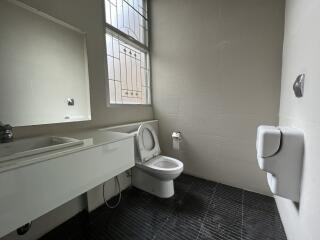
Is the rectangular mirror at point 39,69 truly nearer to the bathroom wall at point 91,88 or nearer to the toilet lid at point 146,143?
the bathroom wall at point 91,88

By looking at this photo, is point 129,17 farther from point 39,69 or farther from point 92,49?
point 39,69

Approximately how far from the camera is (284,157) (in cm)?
98

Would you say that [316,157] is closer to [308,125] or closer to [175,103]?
[308,125]

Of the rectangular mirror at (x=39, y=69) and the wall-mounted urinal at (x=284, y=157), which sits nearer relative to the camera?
the wall-mounted urinal at (x=284, y=157)

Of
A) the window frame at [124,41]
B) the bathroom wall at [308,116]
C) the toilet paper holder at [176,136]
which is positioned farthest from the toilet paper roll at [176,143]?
the bathroom wall at [308,116]

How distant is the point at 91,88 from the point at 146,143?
0.90 meters

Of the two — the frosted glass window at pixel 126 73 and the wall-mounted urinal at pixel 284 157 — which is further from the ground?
the frosted glass window at pixel 126 73

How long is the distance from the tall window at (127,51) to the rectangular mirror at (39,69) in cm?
39

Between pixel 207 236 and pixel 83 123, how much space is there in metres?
1.50

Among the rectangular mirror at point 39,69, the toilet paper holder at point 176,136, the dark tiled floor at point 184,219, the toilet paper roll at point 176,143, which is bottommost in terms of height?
the dark tiled floor at point 184,219

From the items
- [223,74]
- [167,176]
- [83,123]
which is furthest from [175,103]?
[83,123]

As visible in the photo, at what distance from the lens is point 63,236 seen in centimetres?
132

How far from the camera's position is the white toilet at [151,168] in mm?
1698

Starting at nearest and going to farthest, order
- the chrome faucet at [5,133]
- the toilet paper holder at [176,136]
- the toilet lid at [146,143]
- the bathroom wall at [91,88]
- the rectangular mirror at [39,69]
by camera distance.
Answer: the chrome faucet at [5,133] < the rectangular mirror at [39,69] < the bathroom wall at [91,88] < the toilet lid at [146,143] < the toilet paper holder at [176,136]
